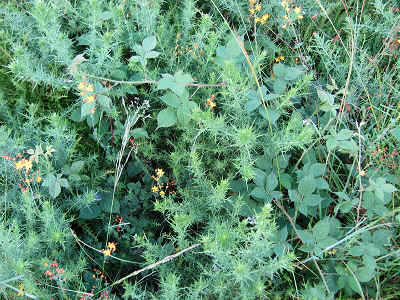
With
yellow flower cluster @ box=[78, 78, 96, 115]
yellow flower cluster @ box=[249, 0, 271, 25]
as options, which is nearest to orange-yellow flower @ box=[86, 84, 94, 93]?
yellow flower cluster @ box=[78, 78, 96, 115]

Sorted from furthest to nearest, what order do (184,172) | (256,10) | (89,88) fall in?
(256,10), (184,172), (89,88)

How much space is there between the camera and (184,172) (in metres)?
2.41

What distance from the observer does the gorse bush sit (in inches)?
76.5

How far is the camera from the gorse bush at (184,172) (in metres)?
1.94

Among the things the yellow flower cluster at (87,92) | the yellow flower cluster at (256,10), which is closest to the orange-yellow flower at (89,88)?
the yellow flower cluster at (87,92)

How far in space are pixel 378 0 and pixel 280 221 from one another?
1808mm

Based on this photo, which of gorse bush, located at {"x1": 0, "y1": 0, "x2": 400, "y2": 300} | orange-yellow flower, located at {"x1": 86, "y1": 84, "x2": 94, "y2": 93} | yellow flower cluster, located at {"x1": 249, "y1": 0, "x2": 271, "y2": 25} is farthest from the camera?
yellow flower cluster, located at {"x1": 249, "y1": 0, "x2": 271, "y2": 25}

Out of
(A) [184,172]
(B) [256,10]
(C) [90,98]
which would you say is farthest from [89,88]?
(B) [256,10]

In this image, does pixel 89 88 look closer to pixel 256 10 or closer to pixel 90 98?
pixel 90 98

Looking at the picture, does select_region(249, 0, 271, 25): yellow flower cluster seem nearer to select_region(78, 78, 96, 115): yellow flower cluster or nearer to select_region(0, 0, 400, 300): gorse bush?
select_region(0, 0, 400, 300): gorse bush

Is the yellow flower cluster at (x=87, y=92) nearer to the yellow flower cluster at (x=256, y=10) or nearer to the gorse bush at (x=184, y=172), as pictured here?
the gorse bush at (x=184, y=172)

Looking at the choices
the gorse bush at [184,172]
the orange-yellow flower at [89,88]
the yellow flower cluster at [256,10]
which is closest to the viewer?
the gorse bush at [184,172]

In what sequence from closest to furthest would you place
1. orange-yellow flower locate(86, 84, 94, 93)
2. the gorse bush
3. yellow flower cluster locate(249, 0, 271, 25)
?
the gorse bush → orange-yellow flower locate(86, 84, 94, 93) → yellow flower cluster locate(249, 0, 271, 25)

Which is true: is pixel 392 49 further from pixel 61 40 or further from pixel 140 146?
pixel 61 40
